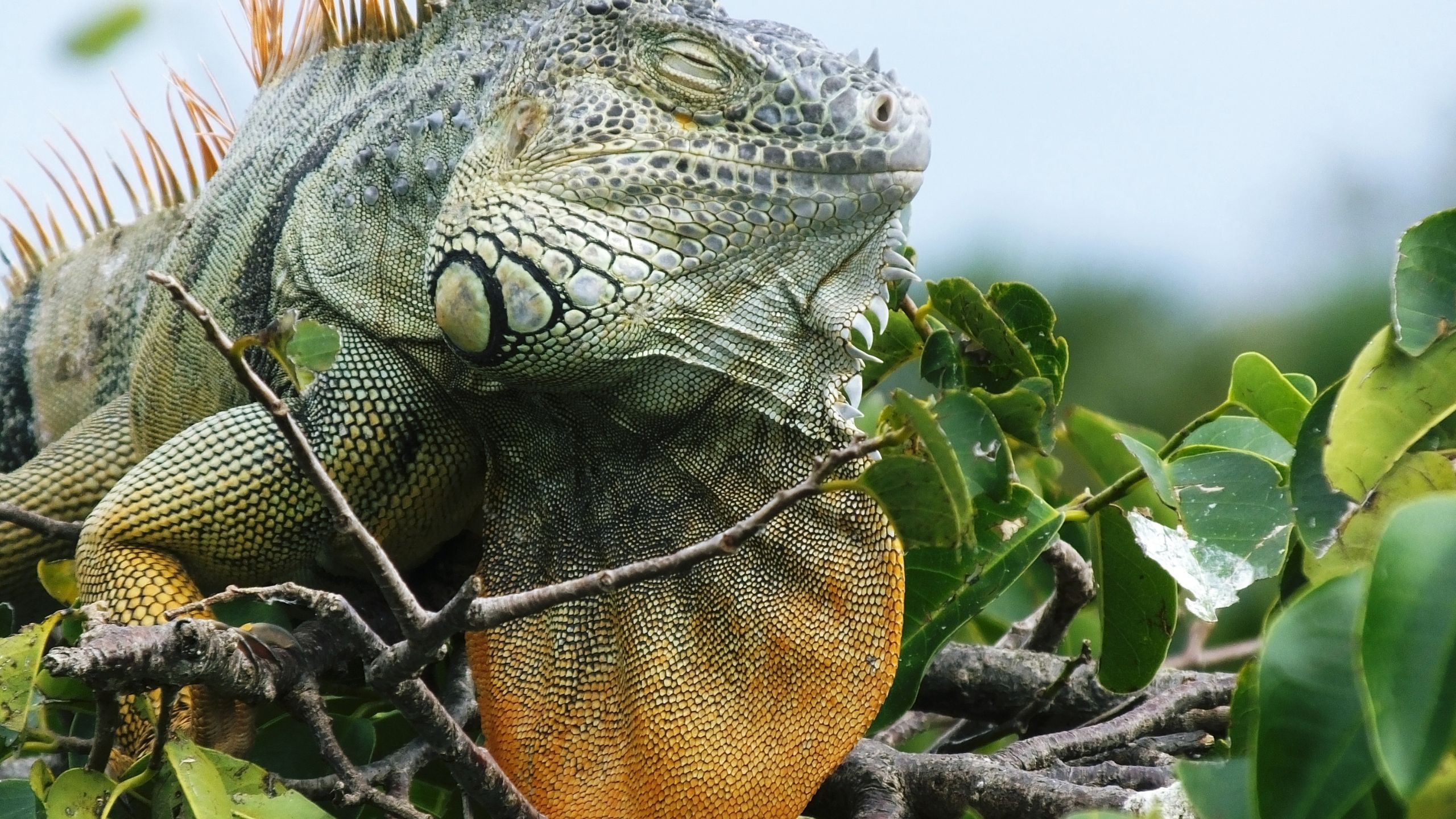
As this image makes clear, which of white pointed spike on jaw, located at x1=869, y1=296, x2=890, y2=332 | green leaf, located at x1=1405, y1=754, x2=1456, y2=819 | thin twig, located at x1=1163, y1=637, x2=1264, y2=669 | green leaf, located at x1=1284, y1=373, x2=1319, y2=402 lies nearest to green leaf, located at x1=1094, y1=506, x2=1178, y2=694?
green leaf, located at x1=1284, y1=373, x2=1319, y2=402

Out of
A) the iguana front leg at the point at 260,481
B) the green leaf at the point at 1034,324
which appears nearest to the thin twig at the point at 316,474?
the iguana front leg at the point at 260,481

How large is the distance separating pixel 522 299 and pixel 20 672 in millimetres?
890

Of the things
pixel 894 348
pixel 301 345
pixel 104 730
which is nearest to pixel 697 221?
pixel 301 345

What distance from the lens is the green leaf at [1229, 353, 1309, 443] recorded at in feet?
7.73

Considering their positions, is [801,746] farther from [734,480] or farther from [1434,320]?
[1434,320]

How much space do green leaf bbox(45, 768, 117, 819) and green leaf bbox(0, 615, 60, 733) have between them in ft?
0.31

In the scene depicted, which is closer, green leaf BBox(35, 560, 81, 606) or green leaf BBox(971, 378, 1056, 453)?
green leaf BBox(971, 378, 1056, 453)

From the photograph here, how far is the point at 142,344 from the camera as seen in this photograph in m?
3.00

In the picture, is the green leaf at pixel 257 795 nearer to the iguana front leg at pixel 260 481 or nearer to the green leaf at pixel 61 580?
the iguana front leg at pixel 260 481

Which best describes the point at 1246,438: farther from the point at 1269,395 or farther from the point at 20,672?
the point at 20,672

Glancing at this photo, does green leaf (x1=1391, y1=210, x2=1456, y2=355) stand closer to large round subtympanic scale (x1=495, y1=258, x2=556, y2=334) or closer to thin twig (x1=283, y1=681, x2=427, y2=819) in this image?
large round subtympanic scale (x1=495, y1=258, x2=556, y2=334)

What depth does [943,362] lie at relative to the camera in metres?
2.46

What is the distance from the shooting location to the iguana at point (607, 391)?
81.6 inches

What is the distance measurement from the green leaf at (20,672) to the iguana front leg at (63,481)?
1295 mm
